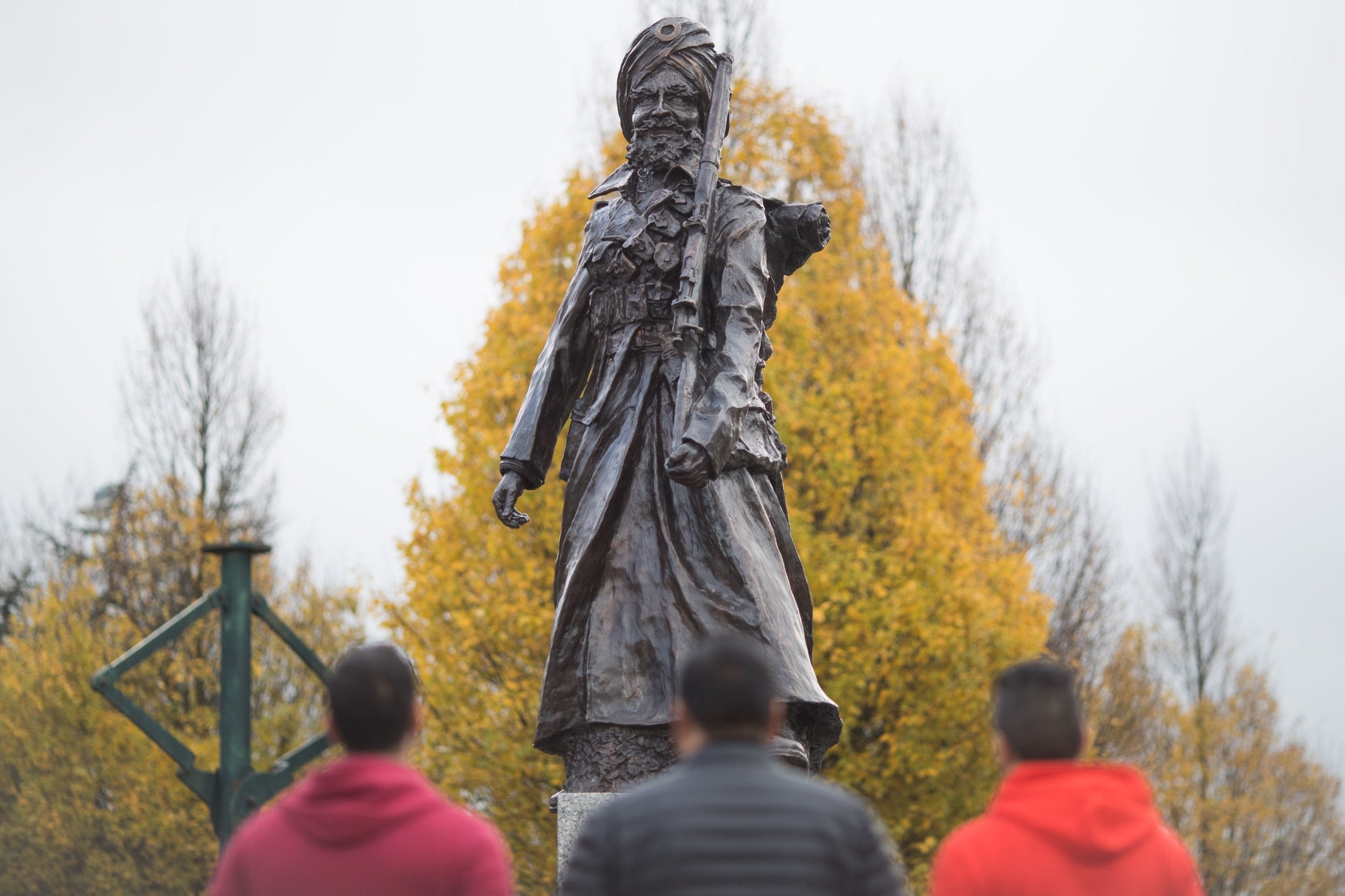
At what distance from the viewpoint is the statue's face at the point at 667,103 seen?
6.80 metres

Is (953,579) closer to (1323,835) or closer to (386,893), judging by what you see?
(386,893)

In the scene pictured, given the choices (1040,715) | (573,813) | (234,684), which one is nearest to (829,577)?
(234,684)

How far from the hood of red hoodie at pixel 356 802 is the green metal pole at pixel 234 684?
7.06 m

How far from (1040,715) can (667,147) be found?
3863 mm

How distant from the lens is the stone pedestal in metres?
5.96

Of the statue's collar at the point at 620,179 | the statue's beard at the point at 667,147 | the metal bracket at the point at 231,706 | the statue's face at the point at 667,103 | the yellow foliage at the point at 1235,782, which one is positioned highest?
the statue's face at the point at 667,103

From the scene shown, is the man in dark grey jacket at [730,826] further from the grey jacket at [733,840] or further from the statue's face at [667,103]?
the statue's face at [667,103]

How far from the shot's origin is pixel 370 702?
3.49 m

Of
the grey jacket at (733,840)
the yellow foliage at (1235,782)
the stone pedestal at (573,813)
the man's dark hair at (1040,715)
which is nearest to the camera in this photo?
the grey jacket at (733,840)

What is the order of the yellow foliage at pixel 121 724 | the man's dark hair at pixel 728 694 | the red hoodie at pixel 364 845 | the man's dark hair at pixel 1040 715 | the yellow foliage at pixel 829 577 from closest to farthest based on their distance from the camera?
the man's dark hair at pixel 728 694, the red hoodie at pixel 364 845, the man's dark hair at pixel 1040 715, the yellow foliage at pixel 829 577, the yellow foliage at pixel 121 724

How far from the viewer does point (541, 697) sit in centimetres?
630

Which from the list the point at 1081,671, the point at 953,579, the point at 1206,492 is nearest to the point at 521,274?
the point at 953,579

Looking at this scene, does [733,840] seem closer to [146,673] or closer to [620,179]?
[620,179]

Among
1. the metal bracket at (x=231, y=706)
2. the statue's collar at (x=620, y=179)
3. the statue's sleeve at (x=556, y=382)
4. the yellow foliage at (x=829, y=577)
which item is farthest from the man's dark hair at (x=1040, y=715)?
the yellow foliage at (x=829, y=577)
